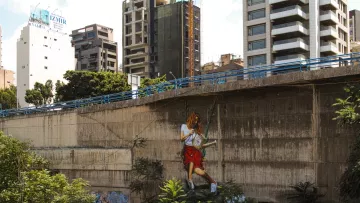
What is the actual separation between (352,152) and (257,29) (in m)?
53.3

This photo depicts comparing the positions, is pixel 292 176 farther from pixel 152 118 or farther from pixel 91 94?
pixel 91 94

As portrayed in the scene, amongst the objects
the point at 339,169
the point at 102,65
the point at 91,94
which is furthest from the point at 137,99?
the point at 102,65

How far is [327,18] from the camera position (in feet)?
209

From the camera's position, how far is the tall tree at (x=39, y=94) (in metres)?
65.9

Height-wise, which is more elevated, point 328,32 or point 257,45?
point 328,32

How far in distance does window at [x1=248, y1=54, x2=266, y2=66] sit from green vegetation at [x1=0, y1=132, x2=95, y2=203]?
49.2 metres

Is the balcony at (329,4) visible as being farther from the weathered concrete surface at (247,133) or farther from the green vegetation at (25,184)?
the green vegetation at (25,184)

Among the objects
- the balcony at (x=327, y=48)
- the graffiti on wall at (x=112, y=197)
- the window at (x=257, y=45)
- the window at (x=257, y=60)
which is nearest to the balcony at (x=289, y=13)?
the window at (x=257, y=45)

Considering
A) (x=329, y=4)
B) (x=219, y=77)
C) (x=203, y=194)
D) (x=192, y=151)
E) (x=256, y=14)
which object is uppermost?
(x=329, y=4)

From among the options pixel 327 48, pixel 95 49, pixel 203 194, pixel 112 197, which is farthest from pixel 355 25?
pixel 203 194

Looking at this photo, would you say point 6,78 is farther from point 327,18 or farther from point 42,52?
point 327,18

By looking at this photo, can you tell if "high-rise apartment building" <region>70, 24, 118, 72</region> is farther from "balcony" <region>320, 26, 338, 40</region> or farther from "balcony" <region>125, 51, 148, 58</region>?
"balcony" <region>320, 26, 338, 40</region>

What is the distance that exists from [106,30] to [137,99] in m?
99.6

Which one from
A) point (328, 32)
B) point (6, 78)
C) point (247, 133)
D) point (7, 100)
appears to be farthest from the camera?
point (6, 78)
